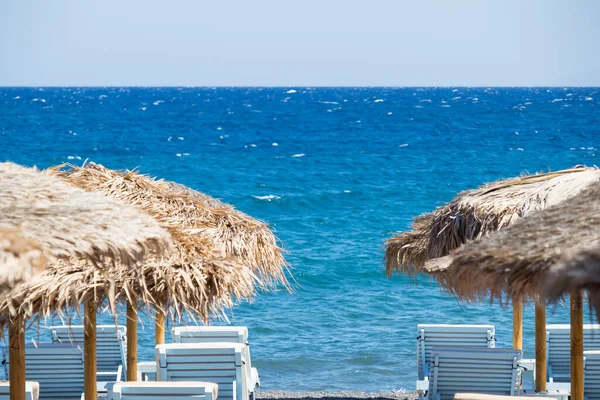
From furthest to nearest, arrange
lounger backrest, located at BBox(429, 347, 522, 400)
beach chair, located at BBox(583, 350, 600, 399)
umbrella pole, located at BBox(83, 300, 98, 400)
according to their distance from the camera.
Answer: beach chair, located at BBox(583, 350, 600, 399) < lounger backrest, located at BBox(429, 347, 522, 400) < umbrella pole, located at BBox(83, 300, 98, 400)

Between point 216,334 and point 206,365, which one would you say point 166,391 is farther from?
→ point 216,334

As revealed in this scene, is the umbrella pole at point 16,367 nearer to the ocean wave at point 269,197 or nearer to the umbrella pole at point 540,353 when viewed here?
the umbrella pole at point 540,353

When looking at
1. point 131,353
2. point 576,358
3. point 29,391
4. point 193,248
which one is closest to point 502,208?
point 576,358

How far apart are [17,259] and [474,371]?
4202 mm

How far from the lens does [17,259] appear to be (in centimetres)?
287

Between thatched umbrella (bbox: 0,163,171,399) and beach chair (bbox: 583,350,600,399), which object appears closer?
thatched umbrella (bbox: 0,163,171,399)

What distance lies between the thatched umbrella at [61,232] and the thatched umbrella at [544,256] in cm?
140

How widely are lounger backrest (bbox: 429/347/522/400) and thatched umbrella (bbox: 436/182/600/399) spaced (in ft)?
9.26

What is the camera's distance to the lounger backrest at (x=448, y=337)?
7.34 meters

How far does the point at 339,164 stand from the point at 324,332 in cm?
2031

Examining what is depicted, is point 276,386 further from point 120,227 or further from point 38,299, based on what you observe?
point 120,227

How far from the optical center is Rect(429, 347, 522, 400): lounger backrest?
6.21 meters

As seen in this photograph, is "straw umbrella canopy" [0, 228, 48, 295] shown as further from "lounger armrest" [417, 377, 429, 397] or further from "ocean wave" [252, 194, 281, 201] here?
"ocean wave" [252, 194, 281, 201]

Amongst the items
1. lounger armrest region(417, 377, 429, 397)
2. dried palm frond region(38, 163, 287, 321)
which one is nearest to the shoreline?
lounger armrest region(417, 377, 429, 397)
